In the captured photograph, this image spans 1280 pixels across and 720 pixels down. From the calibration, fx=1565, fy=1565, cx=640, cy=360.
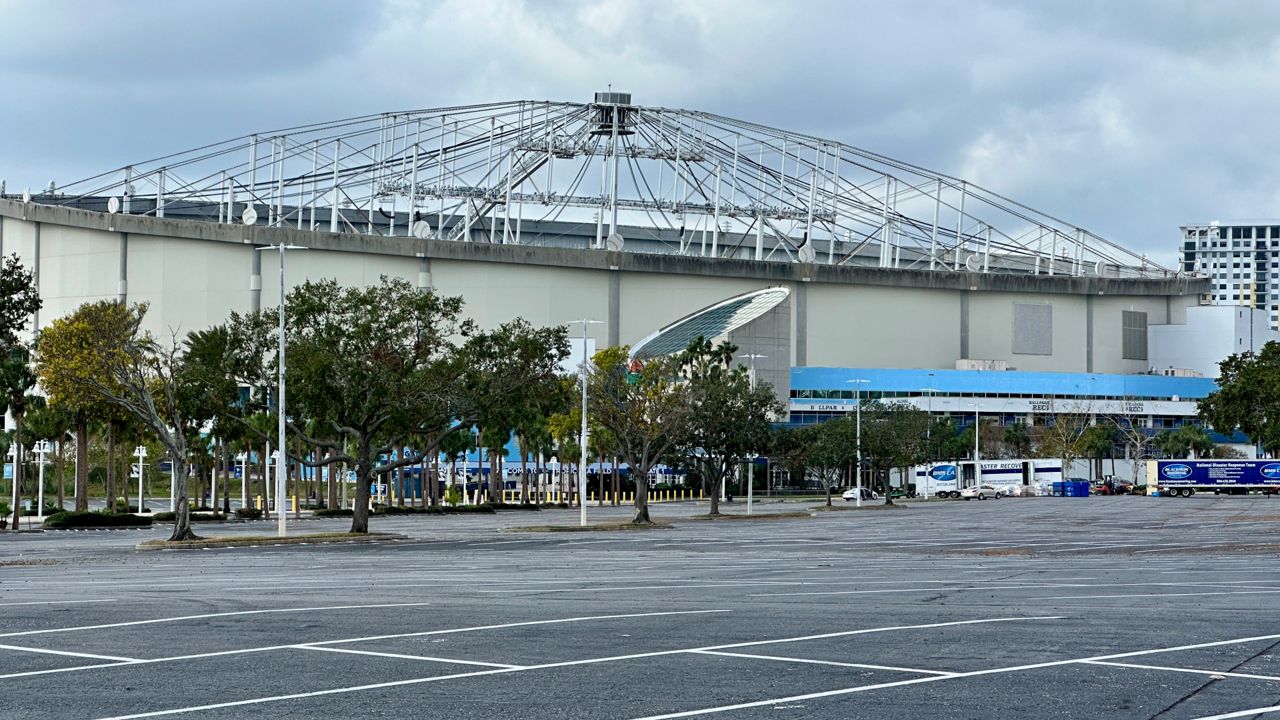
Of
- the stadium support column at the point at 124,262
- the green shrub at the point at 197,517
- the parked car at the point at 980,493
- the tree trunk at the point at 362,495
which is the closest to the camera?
the tree trunk at the point at 362,495

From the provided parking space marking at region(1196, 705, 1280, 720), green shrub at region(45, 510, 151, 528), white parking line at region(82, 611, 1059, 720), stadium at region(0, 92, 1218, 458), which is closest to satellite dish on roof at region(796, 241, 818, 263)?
stadium at region(0, 92, 1218, 458)

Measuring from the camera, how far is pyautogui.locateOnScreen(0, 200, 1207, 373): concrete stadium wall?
14488cm

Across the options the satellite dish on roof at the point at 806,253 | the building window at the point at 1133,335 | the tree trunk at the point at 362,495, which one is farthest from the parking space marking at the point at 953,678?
the building window at the point at 1133,335

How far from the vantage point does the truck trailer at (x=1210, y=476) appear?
4902 inches

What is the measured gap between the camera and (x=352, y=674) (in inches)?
585

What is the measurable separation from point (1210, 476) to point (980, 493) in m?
18.5

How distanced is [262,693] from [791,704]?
15.1 feet

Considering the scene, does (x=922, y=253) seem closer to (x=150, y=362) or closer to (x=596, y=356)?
(x=596, y=356)

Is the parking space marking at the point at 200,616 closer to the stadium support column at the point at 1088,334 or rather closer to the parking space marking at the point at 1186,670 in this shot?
the parking space marking at the point at 1186,670

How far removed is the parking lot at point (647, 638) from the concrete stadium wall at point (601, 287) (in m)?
111

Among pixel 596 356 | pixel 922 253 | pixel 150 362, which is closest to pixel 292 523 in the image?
pixel 596 356

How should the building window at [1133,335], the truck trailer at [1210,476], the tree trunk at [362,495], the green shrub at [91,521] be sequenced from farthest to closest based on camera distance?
the building window at [1133,335] → the truck trailer at [1210,476] → the green shrub at [91,521] → the tree trunk at [362,495]

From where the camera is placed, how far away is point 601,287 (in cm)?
15762

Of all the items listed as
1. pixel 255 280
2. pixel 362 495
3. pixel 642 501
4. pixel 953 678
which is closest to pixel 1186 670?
pixel 953 678
